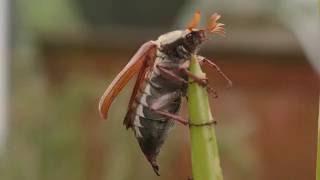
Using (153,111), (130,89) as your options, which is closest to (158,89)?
(153,111)

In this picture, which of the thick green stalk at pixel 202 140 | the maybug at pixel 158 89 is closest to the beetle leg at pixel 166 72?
the maybug at pixel 158 89

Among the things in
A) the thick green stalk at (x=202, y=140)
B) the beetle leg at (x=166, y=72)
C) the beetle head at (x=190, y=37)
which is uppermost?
the beetle head at (x=190, y=37)

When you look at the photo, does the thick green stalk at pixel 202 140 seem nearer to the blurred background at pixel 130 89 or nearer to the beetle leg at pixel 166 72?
the beetle leg at pixel 166 72

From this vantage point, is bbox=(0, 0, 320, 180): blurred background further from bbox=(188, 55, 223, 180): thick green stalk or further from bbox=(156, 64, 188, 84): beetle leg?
bbox=(188, 55, 223, 180): thick green stalk

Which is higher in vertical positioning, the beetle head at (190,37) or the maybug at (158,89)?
the beetle head at (190,37)

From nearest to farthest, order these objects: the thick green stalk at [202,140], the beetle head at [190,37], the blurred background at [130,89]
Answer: the thick green stalk at [202,140], the beetle head at [190,37], the blurred background at [130,89]

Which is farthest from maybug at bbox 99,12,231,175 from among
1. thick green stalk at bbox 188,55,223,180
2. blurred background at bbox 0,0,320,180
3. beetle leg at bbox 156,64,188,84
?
blurred background at bbox 0,0,320,180
